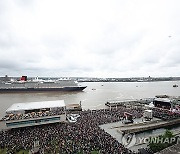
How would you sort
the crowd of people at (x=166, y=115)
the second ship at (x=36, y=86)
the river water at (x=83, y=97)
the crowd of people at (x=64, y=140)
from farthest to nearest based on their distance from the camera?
1. the second ship at (x=36, y=86)
2. the river water at (x=83, y=97)
3. the crowd of people at (x=166, y=115)
4. the crowd of people at (x=64, y=140)

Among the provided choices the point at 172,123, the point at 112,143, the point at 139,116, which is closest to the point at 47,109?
the point at 112,143

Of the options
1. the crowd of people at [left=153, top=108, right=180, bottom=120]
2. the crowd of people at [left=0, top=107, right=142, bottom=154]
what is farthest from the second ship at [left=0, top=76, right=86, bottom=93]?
the crowd of people at [left=0, top=107, right=142, bottom=154]

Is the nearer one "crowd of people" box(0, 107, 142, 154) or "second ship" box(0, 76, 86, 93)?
"crowd of people" box(0, 107, 142, 154)

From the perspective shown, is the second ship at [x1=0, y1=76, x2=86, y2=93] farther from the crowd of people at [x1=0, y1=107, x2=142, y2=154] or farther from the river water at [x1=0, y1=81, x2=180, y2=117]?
the crowd of people at [x1=0, y1=107, x2=142, y2=154]

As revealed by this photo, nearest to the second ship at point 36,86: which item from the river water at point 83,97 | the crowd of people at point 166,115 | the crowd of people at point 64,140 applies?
the river water at point 83,97

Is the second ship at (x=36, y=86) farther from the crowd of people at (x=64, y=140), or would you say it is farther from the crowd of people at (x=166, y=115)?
the crowd of people at (x=64, y=140)

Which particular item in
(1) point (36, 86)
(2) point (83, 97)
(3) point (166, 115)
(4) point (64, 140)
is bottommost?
(4) point (64, 140)

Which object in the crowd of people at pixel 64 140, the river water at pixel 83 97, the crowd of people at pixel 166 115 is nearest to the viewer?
the crowd of people at pixel 64 140

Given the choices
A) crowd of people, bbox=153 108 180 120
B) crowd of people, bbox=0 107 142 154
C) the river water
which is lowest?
crowd of people, bbox=0 107 142 154

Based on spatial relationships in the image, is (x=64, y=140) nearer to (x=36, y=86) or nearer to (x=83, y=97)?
(x=83, y=97)

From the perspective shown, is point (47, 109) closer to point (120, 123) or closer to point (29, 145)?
point (29, 145)

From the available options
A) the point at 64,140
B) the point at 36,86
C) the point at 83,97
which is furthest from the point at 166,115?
the point at 36,86

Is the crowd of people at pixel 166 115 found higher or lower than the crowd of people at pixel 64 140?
higher
